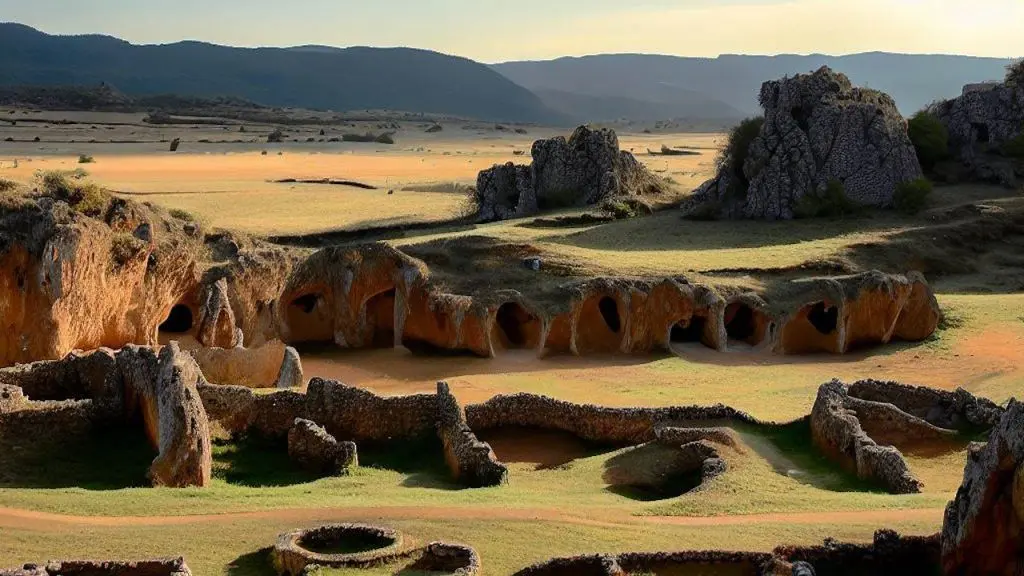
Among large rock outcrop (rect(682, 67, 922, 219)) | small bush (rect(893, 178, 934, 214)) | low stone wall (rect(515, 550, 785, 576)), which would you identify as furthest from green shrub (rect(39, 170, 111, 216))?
small bush (rect(893, 178, 934, 214))

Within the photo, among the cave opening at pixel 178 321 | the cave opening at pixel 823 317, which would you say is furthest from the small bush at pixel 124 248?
the cave opening at pixel 823 317

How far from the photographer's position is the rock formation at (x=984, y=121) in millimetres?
59000

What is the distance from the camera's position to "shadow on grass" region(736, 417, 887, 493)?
20953mm

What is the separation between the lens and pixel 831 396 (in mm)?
24281

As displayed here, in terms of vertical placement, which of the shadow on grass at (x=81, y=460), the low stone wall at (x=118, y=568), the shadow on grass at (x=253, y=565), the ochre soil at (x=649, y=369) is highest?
the low stone wall at (x=118, y=568)

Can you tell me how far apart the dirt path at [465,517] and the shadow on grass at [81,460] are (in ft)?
9.19

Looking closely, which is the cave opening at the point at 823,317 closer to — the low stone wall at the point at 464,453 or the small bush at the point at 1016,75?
the low stone wall at the point at 464,453

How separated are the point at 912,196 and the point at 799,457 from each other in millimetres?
30772

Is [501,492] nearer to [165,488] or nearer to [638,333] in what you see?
[165,488]

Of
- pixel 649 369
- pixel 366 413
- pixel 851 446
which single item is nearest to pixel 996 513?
pixel 851 446

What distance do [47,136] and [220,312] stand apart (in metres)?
70.1

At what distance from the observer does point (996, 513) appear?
15.7 m

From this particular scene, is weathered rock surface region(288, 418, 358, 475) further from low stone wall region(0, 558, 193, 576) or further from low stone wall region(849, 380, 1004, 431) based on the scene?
low stone wall region(849, 380, 1004, 431)

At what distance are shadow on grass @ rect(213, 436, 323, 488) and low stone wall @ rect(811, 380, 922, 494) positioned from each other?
9.30m
